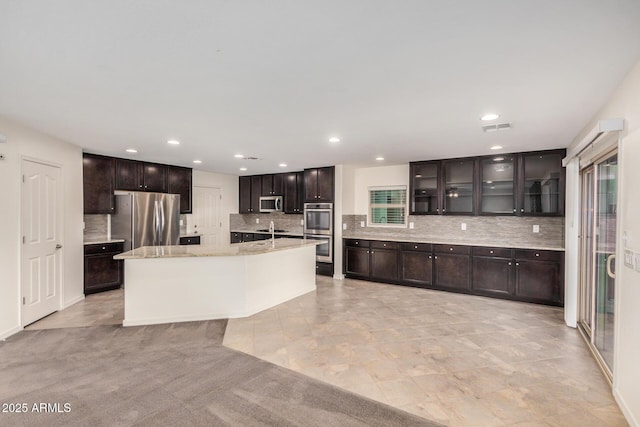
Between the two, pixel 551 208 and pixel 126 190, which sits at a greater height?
pixel 126 190

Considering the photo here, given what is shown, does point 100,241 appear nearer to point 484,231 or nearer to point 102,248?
point 102,248

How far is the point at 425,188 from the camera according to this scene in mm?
5516

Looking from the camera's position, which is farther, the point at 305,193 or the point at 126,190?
the point at 305,193

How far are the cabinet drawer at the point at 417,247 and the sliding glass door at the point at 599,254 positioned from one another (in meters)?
2.05

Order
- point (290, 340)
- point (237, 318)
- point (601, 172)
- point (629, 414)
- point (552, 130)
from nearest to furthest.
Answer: point (629, 414) < point (601, 172) < point (290, 340) < point (552, 130) < point (237, 318)

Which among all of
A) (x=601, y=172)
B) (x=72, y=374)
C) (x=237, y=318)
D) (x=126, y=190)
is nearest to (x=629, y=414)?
(x=601, y=172)

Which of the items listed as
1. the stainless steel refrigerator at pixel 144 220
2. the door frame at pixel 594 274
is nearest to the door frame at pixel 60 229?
the stainless steel refrigerator at pixel 144 220

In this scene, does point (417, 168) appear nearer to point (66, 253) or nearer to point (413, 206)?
point (413, 206)

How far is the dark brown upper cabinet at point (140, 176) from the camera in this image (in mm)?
5352

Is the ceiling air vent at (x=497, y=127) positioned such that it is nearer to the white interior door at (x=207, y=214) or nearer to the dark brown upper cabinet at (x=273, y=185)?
the dark brown upper cabinet at (x=273, y=185)

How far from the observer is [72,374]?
8.29ft

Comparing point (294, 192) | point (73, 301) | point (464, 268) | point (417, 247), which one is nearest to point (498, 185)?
point (464, 268)

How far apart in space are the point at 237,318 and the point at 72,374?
5.58 ft

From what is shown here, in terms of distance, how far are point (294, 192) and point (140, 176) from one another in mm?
2996
